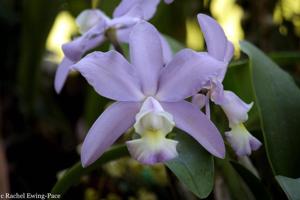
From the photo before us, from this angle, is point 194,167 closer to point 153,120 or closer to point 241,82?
point 153,120

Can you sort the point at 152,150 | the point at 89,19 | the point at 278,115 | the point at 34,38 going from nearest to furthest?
the point at 152,150 < the point at 278,115 < the point at 89,19 < the point at 34,38

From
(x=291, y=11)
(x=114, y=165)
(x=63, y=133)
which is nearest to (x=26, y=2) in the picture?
(x=63, y=133)

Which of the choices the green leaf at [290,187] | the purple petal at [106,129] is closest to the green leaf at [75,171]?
the purple petal at [106,129]

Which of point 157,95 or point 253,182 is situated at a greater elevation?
point 157,95

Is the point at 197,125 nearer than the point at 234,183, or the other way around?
the point at 197,125

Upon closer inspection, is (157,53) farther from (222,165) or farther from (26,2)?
(26,2)

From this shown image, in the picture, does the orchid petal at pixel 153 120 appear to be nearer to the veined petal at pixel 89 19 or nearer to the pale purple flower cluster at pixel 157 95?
the pale purple flower cluster at pixel 157 95

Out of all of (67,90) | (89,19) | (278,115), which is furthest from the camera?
(67,90)

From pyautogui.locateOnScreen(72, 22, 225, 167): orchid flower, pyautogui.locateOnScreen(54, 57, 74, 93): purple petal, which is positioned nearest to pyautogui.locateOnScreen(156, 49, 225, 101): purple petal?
pyautogui.locateOnScreen(72, 22, 225, 167): orchid flower

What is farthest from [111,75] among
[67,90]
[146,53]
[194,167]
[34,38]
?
[67,90]
